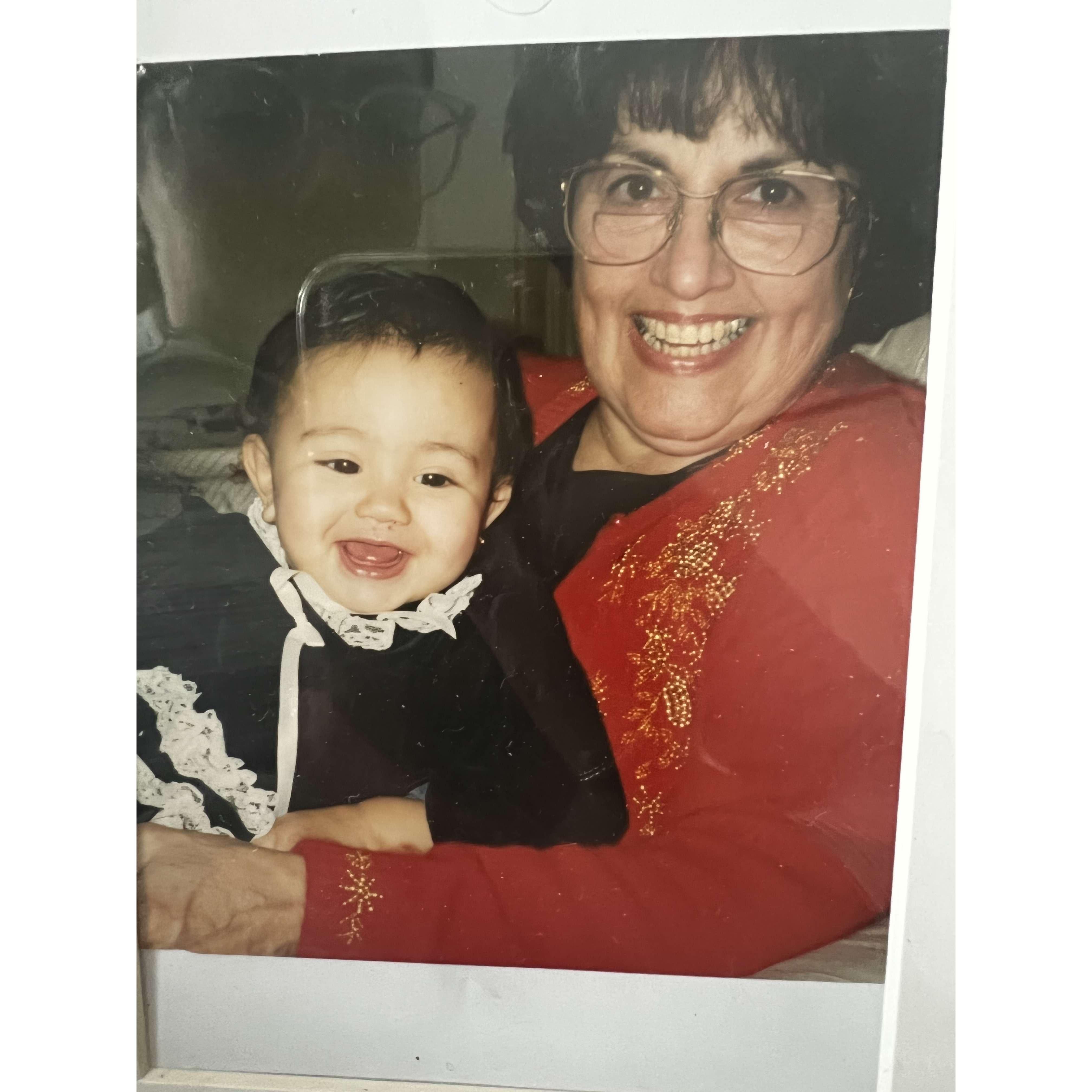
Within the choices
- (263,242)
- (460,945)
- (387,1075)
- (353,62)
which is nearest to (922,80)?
(353,62)

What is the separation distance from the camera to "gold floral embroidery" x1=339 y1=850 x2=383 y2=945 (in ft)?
3.25

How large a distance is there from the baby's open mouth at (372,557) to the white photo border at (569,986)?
0.46m

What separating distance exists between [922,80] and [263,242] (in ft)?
2.36

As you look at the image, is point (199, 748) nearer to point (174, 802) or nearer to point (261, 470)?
point (174, 802)

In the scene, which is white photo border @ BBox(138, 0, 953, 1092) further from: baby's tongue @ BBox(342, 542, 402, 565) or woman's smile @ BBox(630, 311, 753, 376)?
baby's tongue @ BBox(342, 542, 402, 565)

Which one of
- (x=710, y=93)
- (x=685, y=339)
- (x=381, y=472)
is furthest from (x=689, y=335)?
(x=381, y=472)

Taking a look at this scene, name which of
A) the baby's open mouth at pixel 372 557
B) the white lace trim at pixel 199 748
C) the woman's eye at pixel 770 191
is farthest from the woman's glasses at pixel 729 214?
the white lace trim at pixel 199 748

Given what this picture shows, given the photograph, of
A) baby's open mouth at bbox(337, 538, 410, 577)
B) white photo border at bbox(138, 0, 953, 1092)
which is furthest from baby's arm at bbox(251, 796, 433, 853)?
baby's open mouth at bbox(337, 538, 410, 577)

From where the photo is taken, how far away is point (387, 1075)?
1.02 m

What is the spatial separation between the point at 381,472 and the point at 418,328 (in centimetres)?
16

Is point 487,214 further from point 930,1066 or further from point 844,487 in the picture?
point 930,1066

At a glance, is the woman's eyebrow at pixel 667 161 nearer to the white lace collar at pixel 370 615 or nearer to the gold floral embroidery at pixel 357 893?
the white lace collar at pixel 370 615

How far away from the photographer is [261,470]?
3.22 ft
